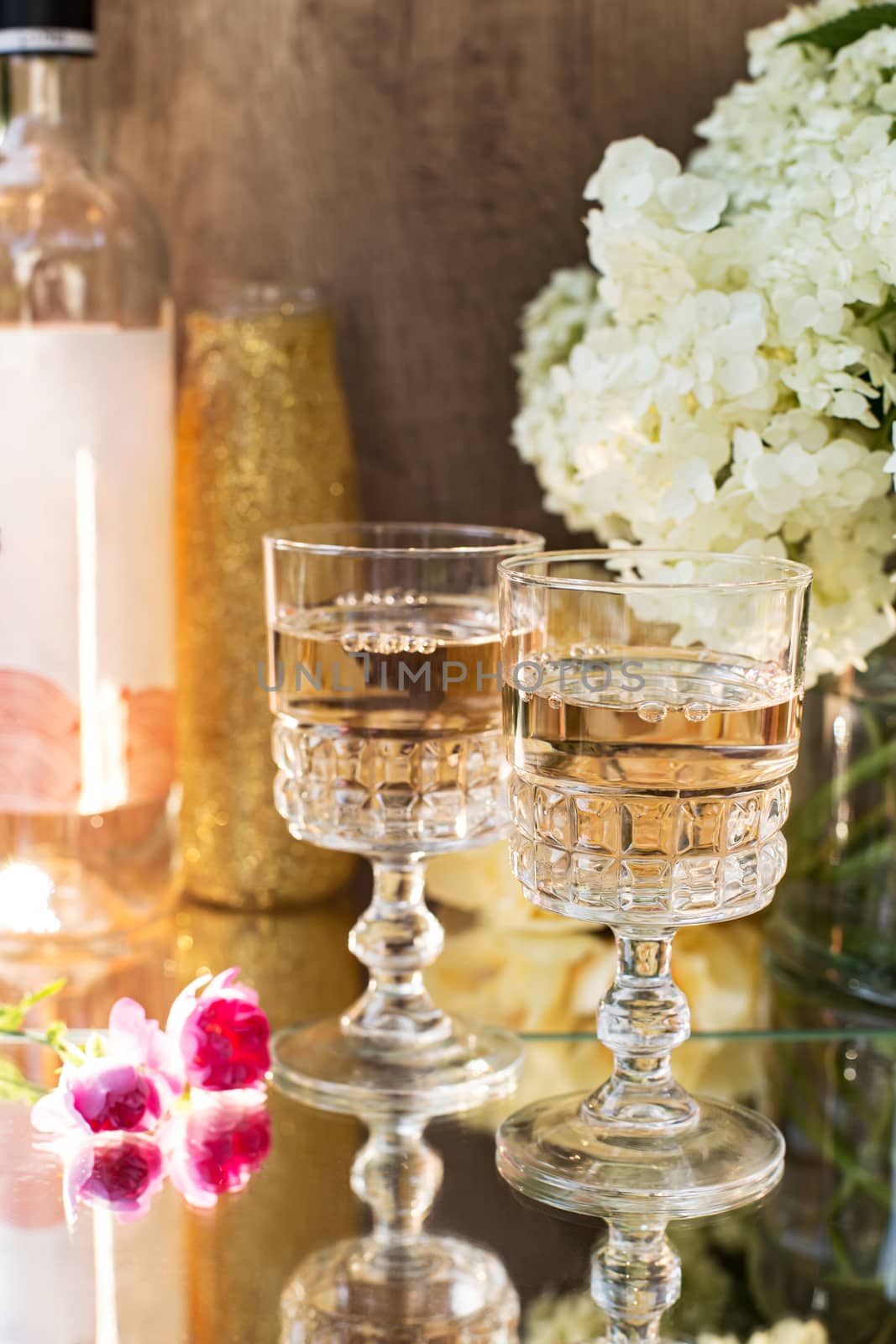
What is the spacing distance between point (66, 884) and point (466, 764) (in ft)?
0.84

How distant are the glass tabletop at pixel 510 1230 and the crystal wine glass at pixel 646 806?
1 cm

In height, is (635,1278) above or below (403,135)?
below

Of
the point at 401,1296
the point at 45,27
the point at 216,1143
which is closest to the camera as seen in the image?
the point at 401,1296

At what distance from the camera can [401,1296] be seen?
1.66 ft

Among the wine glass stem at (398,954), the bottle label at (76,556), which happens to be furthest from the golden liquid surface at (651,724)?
the bottle label at (76,556)

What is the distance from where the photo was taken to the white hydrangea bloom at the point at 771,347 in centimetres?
62

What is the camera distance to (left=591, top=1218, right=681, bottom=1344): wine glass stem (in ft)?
1.62

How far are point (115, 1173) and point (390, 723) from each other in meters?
0.18

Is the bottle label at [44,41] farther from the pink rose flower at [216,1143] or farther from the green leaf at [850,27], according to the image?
the pink rose flower at [216,1143]

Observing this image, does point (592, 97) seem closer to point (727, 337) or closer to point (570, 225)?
point (570, 225)

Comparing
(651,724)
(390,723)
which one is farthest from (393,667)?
(651,724)

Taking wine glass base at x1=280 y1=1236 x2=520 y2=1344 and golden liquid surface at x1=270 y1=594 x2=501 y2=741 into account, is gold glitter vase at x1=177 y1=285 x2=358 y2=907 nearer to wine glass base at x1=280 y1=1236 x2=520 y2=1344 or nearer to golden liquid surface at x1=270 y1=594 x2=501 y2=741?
golden liquid surface at x1=270 y1=594 x2=501 y2=741

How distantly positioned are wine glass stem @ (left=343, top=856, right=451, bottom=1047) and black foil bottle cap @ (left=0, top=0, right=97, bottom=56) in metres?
0.39

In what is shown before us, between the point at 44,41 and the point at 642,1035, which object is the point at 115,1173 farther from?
the point at 44,41
